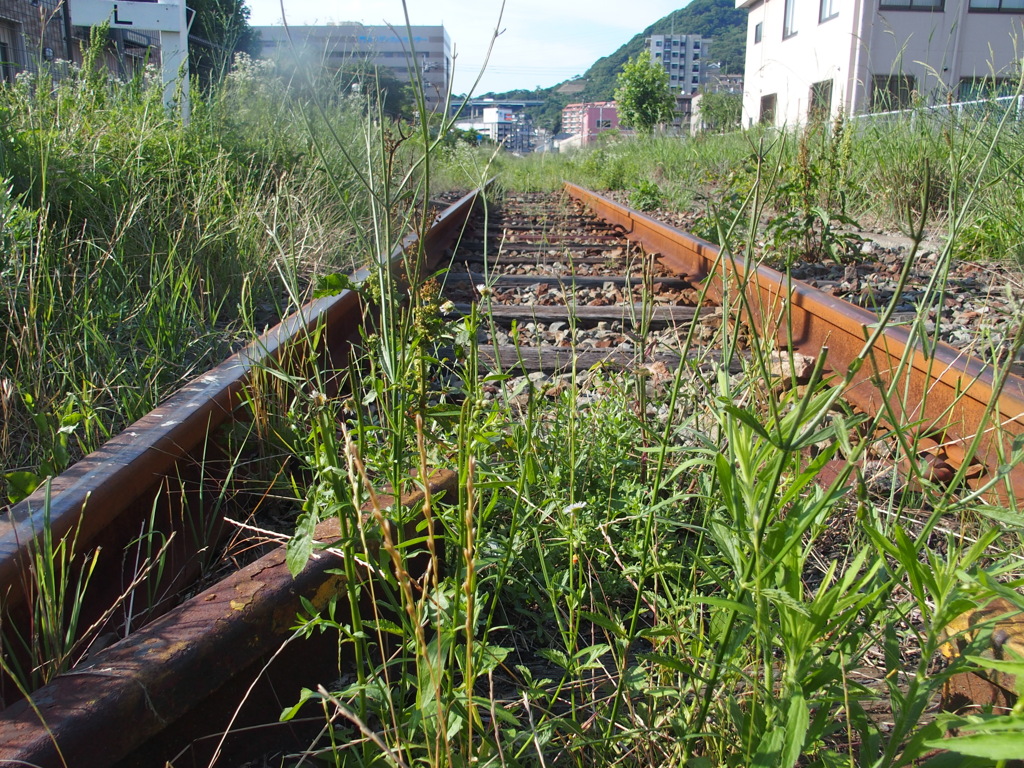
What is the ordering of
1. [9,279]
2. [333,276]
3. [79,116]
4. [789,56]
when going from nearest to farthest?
1. [333,276]
2. [9,279]
3. [79,116]
4. [789,56]

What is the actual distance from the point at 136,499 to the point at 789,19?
34.4 meters

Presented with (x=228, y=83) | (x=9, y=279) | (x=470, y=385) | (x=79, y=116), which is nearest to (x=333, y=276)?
(x=470, y=385)

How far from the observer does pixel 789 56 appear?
30.6m

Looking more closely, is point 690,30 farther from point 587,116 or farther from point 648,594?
point 648,594

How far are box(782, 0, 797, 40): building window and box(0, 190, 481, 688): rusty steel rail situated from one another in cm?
3323

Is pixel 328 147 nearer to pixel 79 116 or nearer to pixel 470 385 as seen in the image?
pixel 79 116

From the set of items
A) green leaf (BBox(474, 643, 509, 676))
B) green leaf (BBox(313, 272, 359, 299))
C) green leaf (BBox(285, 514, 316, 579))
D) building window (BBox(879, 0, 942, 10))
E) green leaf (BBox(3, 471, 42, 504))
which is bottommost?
green leaf (BBox(474, 643, 509, 676))

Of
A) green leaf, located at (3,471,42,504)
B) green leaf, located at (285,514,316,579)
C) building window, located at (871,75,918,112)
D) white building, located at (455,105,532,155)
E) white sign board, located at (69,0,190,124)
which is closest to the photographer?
green leaf, located at (285,514,316,579)

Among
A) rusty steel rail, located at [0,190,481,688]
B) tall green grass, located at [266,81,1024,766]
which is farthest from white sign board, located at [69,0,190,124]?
tall green grass, located at [266,81,1024,766]

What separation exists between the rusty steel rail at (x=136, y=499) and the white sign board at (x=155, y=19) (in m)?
4.47

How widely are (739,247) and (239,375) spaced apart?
325 cm

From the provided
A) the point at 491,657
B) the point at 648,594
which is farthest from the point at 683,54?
the point at 491,657

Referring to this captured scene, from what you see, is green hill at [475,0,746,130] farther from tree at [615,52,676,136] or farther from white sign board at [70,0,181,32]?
white sign board at [70,0,181,32]

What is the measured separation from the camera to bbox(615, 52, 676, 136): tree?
2672cm
